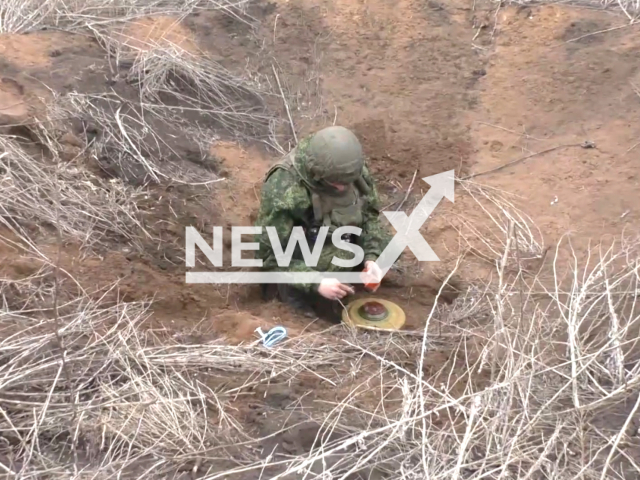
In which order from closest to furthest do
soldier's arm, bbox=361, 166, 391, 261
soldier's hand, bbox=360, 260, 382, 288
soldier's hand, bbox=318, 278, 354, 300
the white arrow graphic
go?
soldier's hand, bbox=318, 278, 354, 300, soldier's hand, bbox=360, 260, 382, 288, soldier's arm, bbox=361, 166, 391, 261, the white arrow graphic

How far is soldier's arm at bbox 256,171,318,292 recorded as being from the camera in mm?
3381

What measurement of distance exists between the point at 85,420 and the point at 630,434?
2.06m

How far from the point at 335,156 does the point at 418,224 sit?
1388 millimetres

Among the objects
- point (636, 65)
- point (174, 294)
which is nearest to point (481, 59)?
point (636, 65)

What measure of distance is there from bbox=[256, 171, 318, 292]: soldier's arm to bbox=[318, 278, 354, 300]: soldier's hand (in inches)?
3.1

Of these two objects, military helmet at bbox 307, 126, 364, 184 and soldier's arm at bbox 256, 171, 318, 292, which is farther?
soldier's arm at bbox 256, 171, 318, 292

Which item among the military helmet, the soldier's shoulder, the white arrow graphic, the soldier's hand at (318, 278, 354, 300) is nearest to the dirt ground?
the white arrow graphic

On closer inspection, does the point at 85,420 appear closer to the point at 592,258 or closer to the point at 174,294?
the point at 174,294

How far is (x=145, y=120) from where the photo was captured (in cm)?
448

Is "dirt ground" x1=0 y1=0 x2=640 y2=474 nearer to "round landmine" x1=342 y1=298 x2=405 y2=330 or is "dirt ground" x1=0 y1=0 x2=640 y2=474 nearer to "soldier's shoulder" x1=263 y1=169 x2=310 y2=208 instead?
"round landmine" x1=342 y1=298 x2=405 y2=330

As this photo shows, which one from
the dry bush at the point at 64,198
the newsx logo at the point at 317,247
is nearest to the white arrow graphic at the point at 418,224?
the newsx logo at the point at 317,247

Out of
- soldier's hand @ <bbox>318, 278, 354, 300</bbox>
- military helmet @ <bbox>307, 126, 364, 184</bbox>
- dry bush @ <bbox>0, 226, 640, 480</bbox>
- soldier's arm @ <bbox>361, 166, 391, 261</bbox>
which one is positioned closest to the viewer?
dry bush @ <bbox>0, 226, 640, 480</bbox>

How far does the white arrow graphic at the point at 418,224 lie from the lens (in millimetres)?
3953

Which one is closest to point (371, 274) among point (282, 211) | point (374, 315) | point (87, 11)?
point (374, 315)
